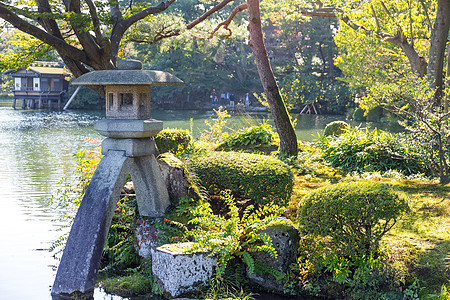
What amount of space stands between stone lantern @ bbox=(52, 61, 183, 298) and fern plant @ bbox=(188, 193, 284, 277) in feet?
2.14

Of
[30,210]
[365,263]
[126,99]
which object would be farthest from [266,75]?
[365,263]

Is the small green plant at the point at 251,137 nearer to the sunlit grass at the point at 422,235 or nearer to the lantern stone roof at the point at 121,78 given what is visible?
the sunlit grass at the point at 422,235

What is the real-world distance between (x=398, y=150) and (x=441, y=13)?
2.89 m

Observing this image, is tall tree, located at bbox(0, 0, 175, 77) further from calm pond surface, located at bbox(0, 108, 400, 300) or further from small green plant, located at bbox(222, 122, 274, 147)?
small green plant, located at bbox(222, 122, 274, 147)

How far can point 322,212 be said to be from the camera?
4570 mm

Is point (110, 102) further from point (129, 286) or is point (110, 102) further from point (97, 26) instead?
point (97, 26)

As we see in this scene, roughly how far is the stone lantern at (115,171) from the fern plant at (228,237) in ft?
2.14

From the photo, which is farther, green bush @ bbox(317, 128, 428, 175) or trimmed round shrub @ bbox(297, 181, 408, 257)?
green bush @ bbox(317, 128, 428, 175)

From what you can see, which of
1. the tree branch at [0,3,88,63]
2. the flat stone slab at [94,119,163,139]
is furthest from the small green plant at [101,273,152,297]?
the tree branch at [0,3,88,63]

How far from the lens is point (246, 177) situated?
19.2 feet

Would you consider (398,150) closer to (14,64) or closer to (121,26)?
(121,26)

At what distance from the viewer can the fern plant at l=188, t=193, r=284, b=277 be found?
463 centimetres

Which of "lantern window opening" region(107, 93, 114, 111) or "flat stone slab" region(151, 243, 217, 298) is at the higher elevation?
"lantern window opening" region(107, 93, 114, 111)

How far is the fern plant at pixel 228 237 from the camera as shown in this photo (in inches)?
182
